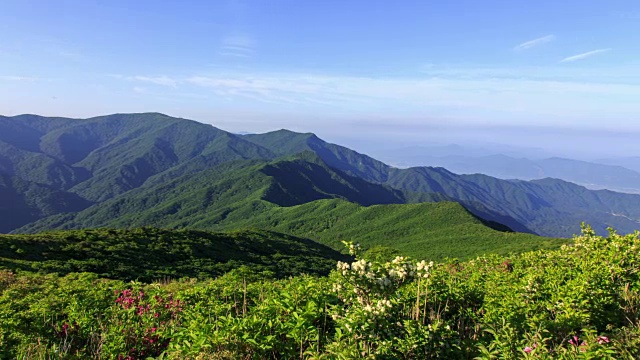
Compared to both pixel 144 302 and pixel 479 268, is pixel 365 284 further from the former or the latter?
pixel 479 268

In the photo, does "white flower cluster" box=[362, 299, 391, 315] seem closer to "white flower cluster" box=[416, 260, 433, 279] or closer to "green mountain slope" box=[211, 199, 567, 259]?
"white flower cluster" box=[416, 260, 433, 279]

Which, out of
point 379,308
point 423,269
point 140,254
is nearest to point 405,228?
point 140,254

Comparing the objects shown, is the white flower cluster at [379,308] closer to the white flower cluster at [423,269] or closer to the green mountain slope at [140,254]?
the white flower cluster at [423,269]

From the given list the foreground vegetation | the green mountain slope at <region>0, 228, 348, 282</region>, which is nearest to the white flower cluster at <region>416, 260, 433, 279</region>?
the foreground vegetation

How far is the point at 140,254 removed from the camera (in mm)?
40875

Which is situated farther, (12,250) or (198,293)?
(12,250)

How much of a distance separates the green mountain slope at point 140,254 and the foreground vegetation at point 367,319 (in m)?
20.9

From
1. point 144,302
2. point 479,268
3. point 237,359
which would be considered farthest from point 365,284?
point 479,268

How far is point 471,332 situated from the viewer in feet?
29.2

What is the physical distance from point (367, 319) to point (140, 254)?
4101 cm

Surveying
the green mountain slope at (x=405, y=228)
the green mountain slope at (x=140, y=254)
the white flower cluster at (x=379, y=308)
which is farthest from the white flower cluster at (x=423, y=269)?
the green mountain slope at (x=405, y=228)

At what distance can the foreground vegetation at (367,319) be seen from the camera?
264 inches

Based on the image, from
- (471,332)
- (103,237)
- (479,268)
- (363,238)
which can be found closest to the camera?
(471,332)

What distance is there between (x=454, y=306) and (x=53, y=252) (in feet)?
133
